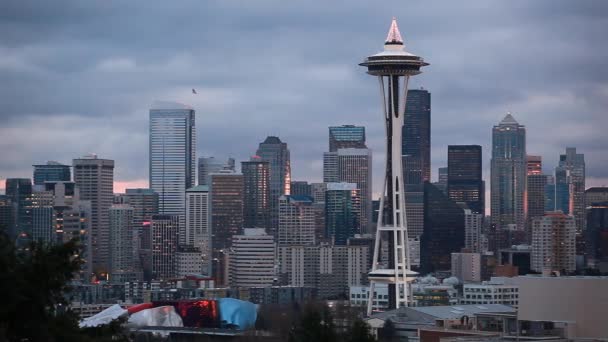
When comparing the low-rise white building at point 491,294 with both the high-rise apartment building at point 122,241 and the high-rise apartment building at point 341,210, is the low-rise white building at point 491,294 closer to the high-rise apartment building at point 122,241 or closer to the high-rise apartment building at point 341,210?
the high-rise apartment building at point 122,241

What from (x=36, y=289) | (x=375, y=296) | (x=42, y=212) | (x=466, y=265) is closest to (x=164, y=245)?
(x=42, y=212)

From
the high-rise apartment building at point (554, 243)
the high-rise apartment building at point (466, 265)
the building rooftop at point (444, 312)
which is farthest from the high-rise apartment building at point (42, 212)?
the building rooftop at point (444, 312)

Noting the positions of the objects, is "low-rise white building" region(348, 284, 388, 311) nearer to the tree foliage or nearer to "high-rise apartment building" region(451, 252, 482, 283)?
"high-rise apartment building" region(451, 252, 482, 283)

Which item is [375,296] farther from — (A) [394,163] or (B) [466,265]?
(B) [466,265]

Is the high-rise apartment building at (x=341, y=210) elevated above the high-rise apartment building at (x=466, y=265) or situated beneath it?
elevated above

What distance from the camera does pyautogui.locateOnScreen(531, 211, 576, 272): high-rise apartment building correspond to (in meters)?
171

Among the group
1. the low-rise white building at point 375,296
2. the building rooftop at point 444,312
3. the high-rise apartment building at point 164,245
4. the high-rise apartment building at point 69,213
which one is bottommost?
the low-rise white building at point 375,296

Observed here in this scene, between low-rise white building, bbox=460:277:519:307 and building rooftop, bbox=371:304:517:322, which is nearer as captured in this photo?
building rooftop, bbox=371:304:517:322

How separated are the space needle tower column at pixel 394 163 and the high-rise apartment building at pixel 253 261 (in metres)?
53.1

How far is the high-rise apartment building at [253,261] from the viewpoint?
557 ft

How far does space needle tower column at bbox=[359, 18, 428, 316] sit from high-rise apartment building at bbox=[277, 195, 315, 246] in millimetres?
78173

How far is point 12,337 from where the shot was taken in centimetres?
2194

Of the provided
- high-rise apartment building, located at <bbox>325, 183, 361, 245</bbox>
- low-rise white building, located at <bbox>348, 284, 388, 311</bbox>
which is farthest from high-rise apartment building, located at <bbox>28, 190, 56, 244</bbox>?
low-rise white building, located at <bbox>348, 284, 388, 311</bbox>

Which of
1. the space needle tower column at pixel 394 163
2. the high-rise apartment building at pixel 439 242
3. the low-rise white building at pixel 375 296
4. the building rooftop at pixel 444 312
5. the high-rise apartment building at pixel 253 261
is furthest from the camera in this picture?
the high-rise apartment building at pixel 439 242
